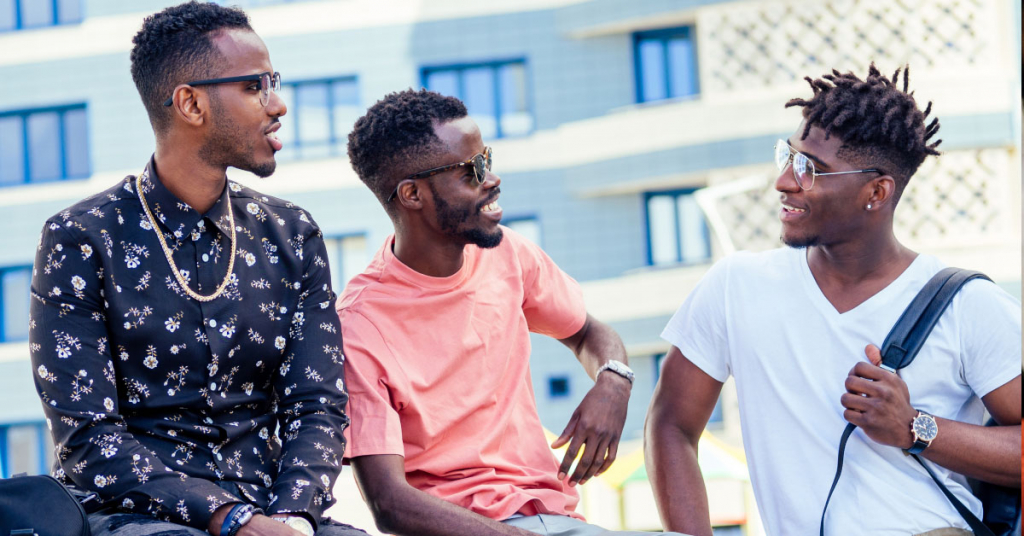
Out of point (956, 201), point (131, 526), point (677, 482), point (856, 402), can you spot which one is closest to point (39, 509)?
point (131, 526)

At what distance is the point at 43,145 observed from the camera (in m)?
17.2

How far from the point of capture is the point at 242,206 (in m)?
3.14

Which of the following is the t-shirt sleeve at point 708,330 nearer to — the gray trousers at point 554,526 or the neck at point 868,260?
the neck at point 868,260

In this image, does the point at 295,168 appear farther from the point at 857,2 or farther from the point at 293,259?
the point at 293,259

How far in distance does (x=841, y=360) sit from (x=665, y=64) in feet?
41.6

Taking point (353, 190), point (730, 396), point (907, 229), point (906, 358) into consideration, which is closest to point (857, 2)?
point (907, 229)

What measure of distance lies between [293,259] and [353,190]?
1292cm

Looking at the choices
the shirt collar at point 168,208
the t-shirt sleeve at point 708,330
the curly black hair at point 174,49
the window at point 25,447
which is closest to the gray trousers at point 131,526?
the shirt collar at point 168,208

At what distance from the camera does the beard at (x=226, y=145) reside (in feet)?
9.87

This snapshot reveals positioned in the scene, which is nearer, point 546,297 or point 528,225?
point 546,297

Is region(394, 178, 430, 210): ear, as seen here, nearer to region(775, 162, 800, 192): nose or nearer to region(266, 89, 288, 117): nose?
region(266, 89, 288, 117): nose

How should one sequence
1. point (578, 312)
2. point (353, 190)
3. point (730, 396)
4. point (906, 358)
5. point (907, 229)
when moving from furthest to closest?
point (353, 190) < point (730, 396) < point (907, 229) < point (578, 312) < point (906, 358)

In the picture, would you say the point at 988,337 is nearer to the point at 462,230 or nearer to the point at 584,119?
the point at 462,230

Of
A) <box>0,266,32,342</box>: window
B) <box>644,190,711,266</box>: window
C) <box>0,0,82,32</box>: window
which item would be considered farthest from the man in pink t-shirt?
<box>0,0,82,32</box>: window
